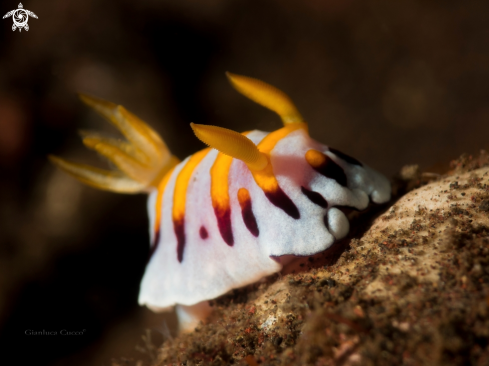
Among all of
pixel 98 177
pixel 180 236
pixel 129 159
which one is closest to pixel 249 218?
pixel 180 236

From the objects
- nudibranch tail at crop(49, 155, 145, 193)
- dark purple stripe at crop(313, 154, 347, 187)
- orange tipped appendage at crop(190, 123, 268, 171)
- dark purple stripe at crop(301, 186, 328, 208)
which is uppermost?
dark purple stripe at crop(313, 154, 347, 187)

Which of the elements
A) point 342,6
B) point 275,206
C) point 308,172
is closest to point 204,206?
point 275,206

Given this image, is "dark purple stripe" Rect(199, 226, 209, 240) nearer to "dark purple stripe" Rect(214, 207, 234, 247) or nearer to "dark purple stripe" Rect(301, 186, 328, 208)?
"dark purple stripe" Rect(214, 207, 234, 247)

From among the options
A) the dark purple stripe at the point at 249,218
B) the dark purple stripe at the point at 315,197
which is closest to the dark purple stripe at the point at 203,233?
the dark purple stripe at the point at 249,218

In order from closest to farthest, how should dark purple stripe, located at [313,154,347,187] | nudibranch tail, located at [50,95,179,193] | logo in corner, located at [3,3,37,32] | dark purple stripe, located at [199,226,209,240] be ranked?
dark purple stripe, located at [313,154,347,187] < dark purple stripe, located at [199,226,209,240] < nudibranch tail, located at [50,95,179,193] < logo in corner, located at [3,3,37,32]

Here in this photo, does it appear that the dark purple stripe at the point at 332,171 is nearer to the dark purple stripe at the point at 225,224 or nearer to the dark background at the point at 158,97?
the dark purple stripe at the point at 225,224

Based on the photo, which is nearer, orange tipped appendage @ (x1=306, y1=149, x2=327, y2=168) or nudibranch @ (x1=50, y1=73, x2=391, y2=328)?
nudibranch @ (x1=50, y1=73, x2=391, y2=328)

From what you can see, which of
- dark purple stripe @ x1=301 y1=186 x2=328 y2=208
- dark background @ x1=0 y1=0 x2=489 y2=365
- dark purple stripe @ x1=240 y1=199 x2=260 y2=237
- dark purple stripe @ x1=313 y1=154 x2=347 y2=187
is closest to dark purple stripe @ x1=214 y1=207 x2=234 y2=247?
dark purple stripe @ x1=240 y1=199 x2=260 y2=237
